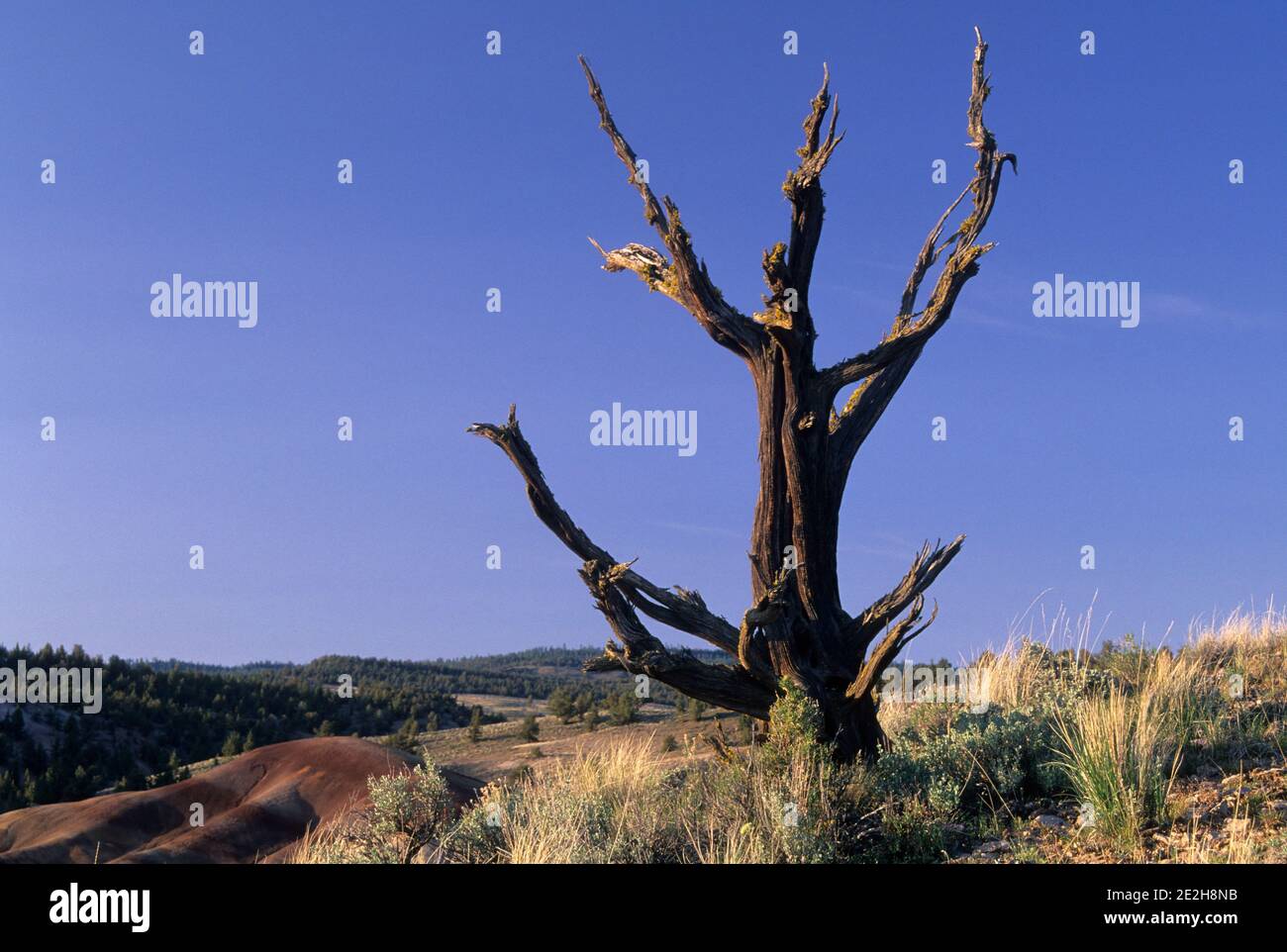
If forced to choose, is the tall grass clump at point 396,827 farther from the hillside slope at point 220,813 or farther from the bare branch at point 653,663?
the bare branch at point 653,663

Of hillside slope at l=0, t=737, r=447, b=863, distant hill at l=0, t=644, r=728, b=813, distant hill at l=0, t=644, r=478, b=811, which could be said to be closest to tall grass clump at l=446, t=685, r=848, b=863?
hillside slope at l=0, t=737, r=447, b=863

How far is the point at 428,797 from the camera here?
10.9m

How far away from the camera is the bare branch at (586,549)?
36.8 feet

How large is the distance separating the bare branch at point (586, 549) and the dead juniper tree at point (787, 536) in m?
0.01

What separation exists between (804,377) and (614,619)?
3.22m

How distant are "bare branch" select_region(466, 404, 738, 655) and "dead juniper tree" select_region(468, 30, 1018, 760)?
0.01 meters

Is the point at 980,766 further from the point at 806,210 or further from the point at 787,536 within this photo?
the point at 806,210

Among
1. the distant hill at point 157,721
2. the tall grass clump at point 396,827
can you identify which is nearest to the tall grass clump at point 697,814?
the tall grass clump at point 396,827

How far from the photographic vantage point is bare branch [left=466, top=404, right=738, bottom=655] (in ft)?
36.8

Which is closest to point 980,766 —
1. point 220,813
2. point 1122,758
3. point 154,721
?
point 1122,758

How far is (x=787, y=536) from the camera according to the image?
11.2 m

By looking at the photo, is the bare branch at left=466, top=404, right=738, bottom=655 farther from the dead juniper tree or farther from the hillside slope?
the hillside slope

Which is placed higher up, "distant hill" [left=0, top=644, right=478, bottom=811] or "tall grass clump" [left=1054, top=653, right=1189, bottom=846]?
"tall grass clump" [left=1054, top=653, right=1189, bottom=846]
